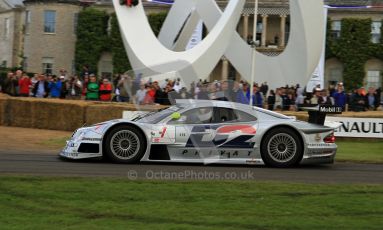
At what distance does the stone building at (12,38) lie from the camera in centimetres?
7081

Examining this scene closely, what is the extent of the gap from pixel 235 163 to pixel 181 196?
170 inches

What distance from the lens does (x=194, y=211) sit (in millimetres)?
8117

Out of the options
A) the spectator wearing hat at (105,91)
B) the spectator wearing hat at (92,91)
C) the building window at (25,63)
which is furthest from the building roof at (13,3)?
the spectator wearing hat at (105,91)

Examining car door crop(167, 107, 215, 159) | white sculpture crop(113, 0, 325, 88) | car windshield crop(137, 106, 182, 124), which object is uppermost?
white sculpture crop(113, 0, 325, 88)

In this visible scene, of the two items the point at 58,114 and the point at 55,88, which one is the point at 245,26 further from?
the point at 58,114

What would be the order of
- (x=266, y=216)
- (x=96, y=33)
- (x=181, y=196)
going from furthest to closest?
(x=96, y=33)
(x=181, y=196)
(x=266, y=216)

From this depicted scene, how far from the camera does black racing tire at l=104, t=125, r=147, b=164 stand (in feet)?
→ 42.1

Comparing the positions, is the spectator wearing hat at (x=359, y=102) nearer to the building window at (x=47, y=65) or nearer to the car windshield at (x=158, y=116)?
the car windshield at (x=158, y=116)

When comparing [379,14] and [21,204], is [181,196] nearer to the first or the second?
[21,204]

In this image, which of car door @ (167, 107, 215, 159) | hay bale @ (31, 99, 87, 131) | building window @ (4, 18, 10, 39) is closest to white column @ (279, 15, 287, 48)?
building window @ (4, 18, 10, 39)

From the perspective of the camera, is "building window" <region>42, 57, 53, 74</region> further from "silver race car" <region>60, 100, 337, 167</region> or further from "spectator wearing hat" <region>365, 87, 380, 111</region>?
"silver race car" <region>60, 100, 337, 167</region>

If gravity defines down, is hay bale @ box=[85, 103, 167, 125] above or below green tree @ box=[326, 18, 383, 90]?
below

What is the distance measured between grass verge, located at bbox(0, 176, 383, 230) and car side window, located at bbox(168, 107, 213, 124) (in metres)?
2.94

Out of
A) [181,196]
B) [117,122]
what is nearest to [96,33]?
[117,122]
